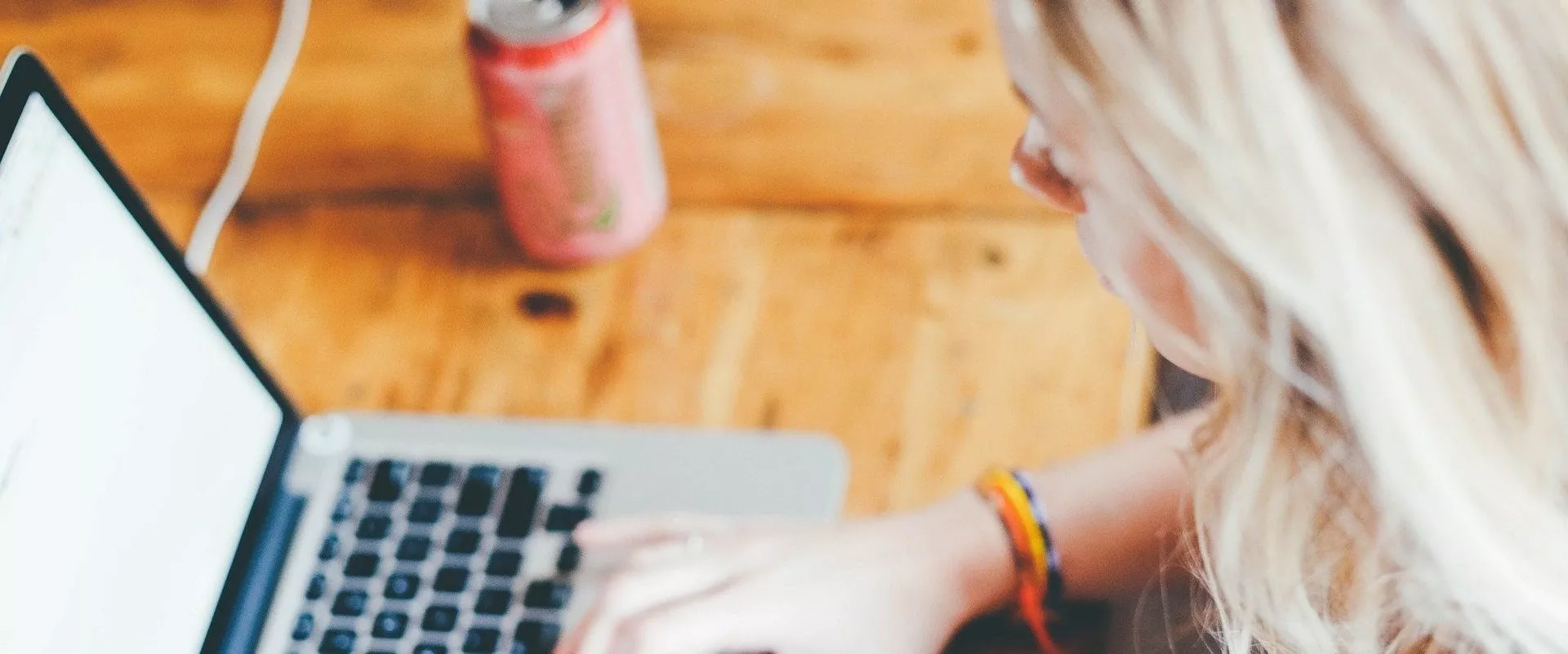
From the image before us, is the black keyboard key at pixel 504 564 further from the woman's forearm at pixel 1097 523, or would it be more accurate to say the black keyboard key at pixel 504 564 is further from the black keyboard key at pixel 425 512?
the woman's forearm at pixel 1097 523

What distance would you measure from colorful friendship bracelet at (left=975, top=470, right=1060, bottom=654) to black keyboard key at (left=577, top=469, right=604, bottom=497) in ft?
0.61

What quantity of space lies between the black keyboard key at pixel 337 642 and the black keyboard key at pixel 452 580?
1.7 inches

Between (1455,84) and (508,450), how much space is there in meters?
0.46

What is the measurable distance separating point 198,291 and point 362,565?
0.14 metres

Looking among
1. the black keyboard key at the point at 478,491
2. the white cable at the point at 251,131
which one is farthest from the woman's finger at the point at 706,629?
the white cable at the point at 251,131

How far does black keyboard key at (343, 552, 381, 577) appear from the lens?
63 cm

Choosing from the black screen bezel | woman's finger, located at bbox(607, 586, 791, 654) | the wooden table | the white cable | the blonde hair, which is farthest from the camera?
the white cable

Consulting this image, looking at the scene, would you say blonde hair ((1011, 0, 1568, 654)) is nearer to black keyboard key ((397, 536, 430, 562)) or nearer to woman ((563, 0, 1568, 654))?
woman ((563, 0, 1568, 654))

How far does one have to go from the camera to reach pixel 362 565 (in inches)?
24.9

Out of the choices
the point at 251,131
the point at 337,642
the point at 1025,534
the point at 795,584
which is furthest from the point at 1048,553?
the point at 251,131

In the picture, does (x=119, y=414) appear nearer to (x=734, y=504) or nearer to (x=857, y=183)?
(x=734, y=504)

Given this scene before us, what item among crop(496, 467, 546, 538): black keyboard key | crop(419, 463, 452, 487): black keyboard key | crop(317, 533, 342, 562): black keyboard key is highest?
crop(496, 467, 546, 538): black keyboard key

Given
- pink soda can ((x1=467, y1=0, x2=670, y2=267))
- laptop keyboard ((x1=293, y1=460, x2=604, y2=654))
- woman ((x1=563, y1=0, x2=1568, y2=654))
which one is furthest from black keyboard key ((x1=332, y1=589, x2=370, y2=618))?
woman ((x1=563, y1=0, x2=1568, y2=654))

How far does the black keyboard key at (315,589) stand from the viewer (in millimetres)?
625
